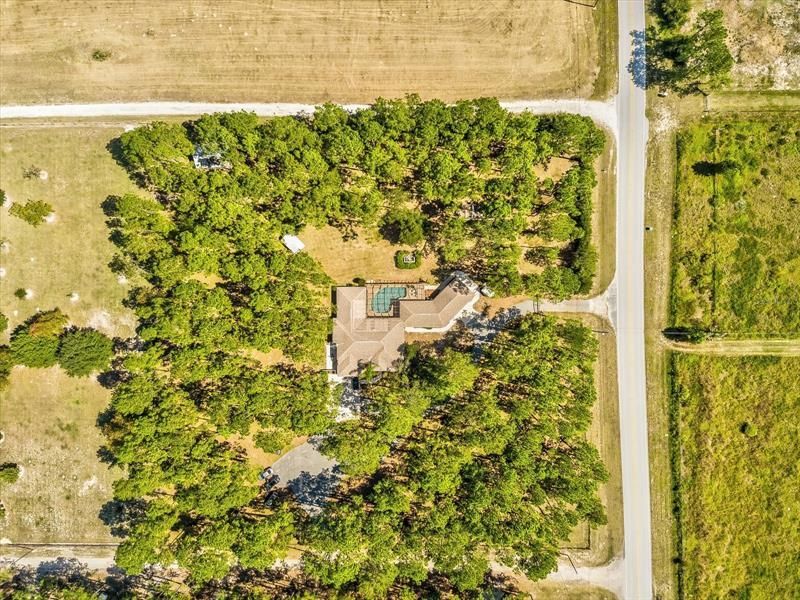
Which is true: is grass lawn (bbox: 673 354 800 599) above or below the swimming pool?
below

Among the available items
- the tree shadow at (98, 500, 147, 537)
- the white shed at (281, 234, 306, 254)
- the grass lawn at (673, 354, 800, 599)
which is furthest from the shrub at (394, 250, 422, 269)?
the tree shadow at (98, 500, 147, 537)

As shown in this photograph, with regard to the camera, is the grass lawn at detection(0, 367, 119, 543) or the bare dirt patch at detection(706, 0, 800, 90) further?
the grass lawn at detection(0, 367, 119, 543)

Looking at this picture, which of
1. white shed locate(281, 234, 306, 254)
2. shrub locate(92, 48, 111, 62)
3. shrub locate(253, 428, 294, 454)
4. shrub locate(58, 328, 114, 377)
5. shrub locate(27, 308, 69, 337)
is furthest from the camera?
shrub locate(92, 48, 111, 62)

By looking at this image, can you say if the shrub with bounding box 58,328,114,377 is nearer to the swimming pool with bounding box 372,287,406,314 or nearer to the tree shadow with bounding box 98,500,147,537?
the tree shadow with bounding box 98,500,147,537

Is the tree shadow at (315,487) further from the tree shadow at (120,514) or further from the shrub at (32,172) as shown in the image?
the shrub at (32,172)

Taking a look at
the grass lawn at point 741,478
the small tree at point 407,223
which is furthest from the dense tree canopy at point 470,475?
the small tree at point 407,223

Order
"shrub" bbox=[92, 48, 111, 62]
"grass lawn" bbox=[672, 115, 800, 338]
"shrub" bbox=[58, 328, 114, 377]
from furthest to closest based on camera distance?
"shrub" bbox=[92, 48, 111, 62] < "grass lawn" bbox=[672, 115, 800, 338] < "shrub" bbox=[58, 328, 114, 377]

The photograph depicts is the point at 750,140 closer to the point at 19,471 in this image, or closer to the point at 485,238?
the point at 485,238
